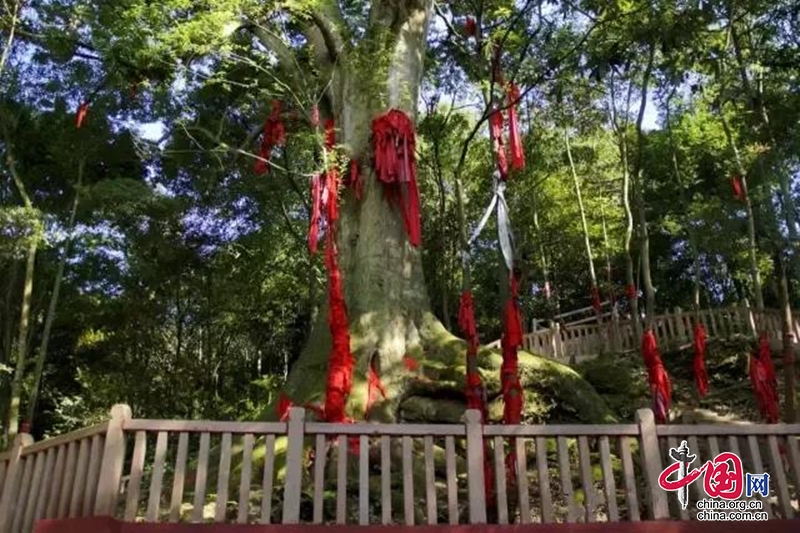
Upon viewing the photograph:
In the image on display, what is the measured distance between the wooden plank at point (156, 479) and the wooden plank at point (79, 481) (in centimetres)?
38

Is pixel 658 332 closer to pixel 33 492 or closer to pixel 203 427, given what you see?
pixel 203 427

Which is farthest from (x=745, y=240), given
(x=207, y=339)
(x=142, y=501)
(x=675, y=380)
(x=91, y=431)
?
(x=91, y=431)

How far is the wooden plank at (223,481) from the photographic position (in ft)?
10.7

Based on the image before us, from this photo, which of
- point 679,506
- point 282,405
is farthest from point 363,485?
point 282,405

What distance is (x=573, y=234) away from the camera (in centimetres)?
1683

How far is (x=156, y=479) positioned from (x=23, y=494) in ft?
3.97

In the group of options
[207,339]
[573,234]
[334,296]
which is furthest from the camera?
[573,234]

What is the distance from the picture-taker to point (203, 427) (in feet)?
11.2

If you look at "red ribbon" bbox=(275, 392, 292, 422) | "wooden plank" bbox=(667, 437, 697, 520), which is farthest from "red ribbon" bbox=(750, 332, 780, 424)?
"red ribbon" bbox=(275, 392, 292, 422)

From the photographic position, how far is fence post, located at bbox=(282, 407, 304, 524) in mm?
3307

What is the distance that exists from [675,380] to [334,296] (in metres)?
6.94

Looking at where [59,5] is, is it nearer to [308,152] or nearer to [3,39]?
[3,39]

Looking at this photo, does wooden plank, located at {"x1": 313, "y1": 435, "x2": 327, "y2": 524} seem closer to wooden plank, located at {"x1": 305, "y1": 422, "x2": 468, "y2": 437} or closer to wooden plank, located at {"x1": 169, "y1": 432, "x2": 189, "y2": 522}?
wooden plank, located at {"x1": 305, "y1": 422, "x2": 468, "y2": 437}

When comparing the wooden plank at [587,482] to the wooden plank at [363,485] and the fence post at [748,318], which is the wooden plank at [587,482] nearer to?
the wooden plank at [363,485]
